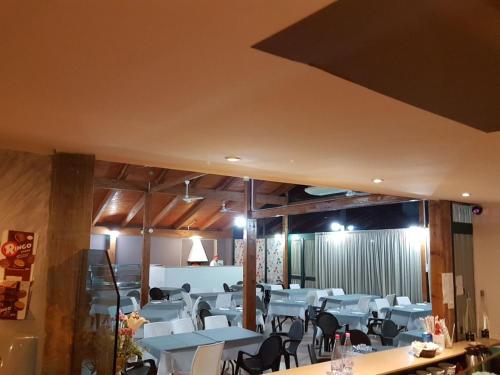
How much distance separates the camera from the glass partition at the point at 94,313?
220 centimetres

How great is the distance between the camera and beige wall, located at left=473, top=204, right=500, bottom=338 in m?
4.52

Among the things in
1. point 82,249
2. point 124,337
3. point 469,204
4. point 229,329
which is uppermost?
point 469,204

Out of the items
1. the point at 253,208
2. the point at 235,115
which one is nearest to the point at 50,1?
the point at 235,115

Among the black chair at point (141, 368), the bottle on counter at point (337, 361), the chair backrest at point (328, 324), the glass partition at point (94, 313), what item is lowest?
the black chair at point (141, 368)

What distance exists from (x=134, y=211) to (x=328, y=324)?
7920 millimetres

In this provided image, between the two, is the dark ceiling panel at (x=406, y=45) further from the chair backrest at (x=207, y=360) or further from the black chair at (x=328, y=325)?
the black chair at (x=328, y=325)

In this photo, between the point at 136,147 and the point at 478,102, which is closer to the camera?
the point at 478,102

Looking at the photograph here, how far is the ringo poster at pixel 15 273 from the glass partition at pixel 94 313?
0.83ft

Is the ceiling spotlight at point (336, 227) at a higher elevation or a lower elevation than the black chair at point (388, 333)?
higher

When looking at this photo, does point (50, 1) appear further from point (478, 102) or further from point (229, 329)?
point (229, 329)

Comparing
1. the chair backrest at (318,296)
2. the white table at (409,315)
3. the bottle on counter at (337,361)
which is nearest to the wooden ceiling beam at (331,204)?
the white table at (409,315)

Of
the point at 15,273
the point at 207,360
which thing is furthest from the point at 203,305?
the point at 15,273

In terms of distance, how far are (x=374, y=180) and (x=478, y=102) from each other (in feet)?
6.10

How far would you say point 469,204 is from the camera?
467cm
